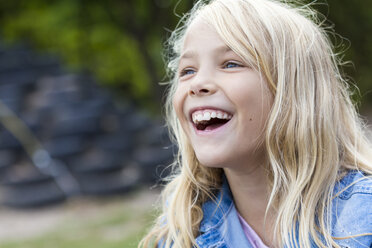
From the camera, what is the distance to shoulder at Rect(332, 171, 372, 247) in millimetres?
1569

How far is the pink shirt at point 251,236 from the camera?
1.76 metres

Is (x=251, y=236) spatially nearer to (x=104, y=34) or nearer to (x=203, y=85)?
(x=203, y=85)

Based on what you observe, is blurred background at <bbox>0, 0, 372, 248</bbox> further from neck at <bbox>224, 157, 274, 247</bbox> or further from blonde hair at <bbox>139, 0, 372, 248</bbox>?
blonde hair at <bbox>139, 0, 372, 248</bbox>

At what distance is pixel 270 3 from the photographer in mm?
1794

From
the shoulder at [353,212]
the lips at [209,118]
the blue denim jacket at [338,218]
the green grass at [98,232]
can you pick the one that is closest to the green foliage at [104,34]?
the green grass at [98,232]

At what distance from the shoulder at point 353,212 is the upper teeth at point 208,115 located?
1.34ft

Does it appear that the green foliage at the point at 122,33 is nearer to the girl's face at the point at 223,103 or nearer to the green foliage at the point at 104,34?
the green foliage at the point at 104,34

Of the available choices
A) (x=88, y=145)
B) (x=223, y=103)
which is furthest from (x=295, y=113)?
(x=88, y=145)

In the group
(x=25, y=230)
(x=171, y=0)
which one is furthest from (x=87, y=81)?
(x=25, y=230)

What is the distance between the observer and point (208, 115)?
1665 mm

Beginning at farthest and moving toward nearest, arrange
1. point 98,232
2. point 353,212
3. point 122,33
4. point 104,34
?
1. point 104,34
2. point 122,33
3. point 98,232
4. point 353,212

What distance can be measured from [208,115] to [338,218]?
1.59ft

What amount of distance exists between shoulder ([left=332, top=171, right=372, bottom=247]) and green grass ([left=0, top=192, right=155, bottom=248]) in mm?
3763

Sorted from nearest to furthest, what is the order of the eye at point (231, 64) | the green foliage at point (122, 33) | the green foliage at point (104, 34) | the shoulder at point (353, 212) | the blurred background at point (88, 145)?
the shoulder at point (353, 212) < the eye at point (231, 64) < the blurred background at point (88, 145) < the green foliage at point (122, 33) < the green foliage at point (104, 34)
